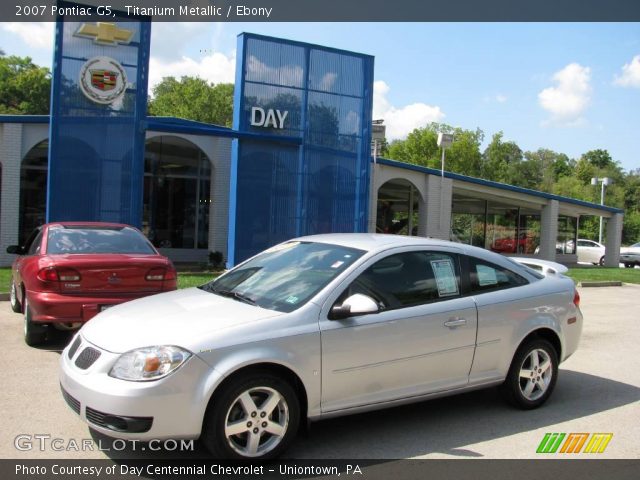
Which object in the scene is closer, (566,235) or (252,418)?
(252,418)

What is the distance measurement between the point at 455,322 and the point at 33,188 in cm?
1660

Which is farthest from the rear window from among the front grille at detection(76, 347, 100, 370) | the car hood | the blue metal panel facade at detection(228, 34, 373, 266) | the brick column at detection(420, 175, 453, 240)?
the brick column at detection(420, 175, 453, 240)

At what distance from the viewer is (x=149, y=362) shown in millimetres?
3803

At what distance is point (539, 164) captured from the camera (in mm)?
103000

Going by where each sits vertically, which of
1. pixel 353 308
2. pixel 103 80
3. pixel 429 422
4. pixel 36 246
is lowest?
pixel 429 422

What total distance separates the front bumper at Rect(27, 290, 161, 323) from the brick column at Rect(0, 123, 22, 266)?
38.0 ft

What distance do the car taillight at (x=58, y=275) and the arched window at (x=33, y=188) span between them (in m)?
12.3

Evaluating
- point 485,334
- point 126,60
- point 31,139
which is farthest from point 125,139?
point 485,334

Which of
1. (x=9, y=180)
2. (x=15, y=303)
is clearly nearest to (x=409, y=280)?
(x=15, y=303)

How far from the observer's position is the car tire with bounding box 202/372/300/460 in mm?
3875

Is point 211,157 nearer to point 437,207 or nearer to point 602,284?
point 437,207

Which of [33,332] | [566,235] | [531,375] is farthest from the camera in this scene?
[566,235]

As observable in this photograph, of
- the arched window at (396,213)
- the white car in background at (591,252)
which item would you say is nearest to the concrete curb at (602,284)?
the arched window at (396,213)

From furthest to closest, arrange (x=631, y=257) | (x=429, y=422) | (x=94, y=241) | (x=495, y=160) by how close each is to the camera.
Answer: (x=495, y=160) < (x=631, y=257) < (x=94, y=241) < (x=429, y=422)
